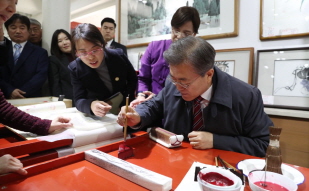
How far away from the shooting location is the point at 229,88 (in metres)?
1.19

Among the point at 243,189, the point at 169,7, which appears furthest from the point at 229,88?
the point at 169,7

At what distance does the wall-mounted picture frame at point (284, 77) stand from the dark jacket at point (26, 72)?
7.92 ft

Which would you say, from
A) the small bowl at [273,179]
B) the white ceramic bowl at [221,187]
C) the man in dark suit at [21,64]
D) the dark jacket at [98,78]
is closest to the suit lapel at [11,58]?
the man in dark suit at [21,64]

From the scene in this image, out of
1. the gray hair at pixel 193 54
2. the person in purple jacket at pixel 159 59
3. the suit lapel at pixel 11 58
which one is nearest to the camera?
the gray hair at pixel 193 54

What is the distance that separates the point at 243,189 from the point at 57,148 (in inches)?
32.5

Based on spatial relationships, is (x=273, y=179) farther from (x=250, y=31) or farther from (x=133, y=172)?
(x=250, y=31)

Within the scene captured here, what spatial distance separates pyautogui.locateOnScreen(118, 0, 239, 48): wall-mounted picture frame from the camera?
2342 millimetres

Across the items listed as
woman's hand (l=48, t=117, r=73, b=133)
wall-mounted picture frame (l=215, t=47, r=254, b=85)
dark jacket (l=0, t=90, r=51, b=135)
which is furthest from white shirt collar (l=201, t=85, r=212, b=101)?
wall-mounted picture frame (l=215, t=47, r=254, b=85)

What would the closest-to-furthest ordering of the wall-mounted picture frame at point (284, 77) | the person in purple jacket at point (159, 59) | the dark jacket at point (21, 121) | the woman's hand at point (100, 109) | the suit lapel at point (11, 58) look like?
the dark jacket at point (21, 121), the woman's hand at point (100, 109), the person in purple jacket at point (159, 59), the wall-mounted picture frame at point (284, 77), the suit lapel at point (11, 58)

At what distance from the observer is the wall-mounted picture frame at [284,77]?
1.92 m

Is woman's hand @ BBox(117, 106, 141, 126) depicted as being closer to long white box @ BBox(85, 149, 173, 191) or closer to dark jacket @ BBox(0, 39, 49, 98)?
long white box @ BBox(85, 149, 173, 191)

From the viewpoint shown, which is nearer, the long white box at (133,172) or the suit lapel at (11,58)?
the long white box at (133,172)

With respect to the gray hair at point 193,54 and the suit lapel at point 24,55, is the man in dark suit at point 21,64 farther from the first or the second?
the gray hair at point 193,54

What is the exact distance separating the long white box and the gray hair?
54cm
